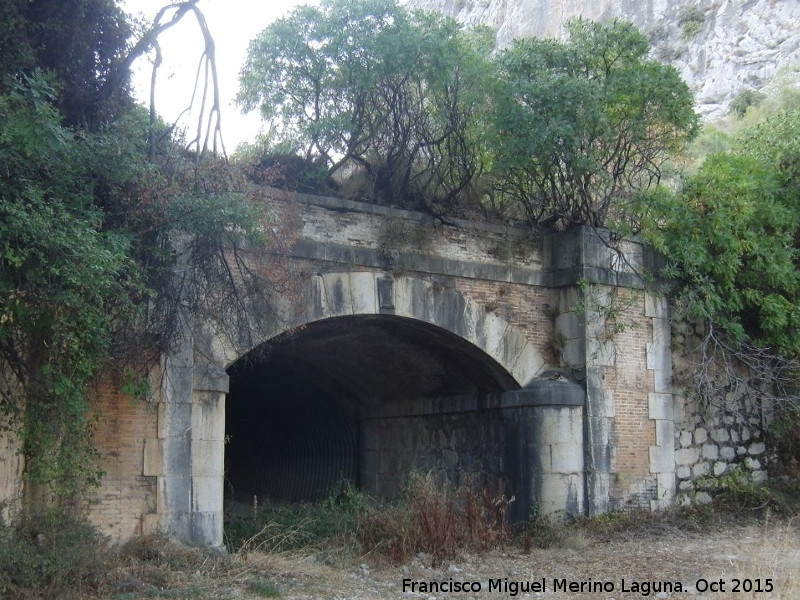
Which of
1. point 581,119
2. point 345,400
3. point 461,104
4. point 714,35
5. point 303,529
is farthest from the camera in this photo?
point 714,35

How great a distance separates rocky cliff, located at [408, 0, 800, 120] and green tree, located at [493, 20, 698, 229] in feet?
87.1

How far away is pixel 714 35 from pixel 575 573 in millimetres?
41092

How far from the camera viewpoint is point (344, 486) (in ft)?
48.8

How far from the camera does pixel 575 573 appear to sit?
28.5 ft

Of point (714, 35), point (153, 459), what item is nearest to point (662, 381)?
point (153, 459)

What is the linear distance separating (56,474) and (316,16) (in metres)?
6.26

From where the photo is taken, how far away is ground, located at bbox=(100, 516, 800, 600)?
7.37 m

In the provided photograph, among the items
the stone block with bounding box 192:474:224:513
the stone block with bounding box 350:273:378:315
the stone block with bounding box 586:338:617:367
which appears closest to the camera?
the stone block with bounding box 192:474:224:513

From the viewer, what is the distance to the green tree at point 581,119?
1078 centimetres

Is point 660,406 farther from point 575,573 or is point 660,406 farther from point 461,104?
point 461,104

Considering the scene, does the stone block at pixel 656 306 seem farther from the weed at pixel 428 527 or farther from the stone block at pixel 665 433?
the weed at pixel 428 527

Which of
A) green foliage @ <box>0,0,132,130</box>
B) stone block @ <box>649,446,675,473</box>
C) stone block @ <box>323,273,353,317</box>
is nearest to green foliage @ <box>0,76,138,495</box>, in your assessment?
green foliage @ <box>0,0,132,130</box>

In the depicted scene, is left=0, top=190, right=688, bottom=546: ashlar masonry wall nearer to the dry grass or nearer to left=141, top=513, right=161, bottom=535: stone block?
the dry grass

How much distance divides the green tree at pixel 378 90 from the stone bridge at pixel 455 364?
1.01 meters
